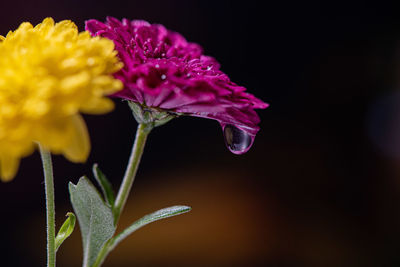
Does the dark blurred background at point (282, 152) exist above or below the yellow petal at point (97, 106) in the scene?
below

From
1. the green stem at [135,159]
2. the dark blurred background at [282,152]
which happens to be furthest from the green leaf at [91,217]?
the dark blurred background at [282,152]

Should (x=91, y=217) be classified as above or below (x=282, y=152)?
above

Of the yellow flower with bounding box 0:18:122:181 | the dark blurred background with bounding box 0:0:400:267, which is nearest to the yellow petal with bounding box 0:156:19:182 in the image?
the yellow flower with bounding box 0:18:122:181

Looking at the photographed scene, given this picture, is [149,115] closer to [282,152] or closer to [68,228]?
[68,228]

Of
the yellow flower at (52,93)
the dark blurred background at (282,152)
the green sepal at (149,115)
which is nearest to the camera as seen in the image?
the yellow flower at (52,93)

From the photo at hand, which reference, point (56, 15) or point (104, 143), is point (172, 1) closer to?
point (56, 15)

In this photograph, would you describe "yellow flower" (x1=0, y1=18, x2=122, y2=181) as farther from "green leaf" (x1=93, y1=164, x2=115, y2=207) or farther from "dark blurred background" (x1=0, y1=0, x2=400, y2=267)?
"dark blurred background" (x1=0, y1=0, x2=400, y2=267)

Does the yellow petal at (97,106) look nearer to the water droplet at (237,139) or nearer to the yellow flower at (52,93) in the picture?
the yellow flower at (52,93)

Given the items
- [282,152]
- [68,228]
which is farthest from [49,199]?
[282,152]
